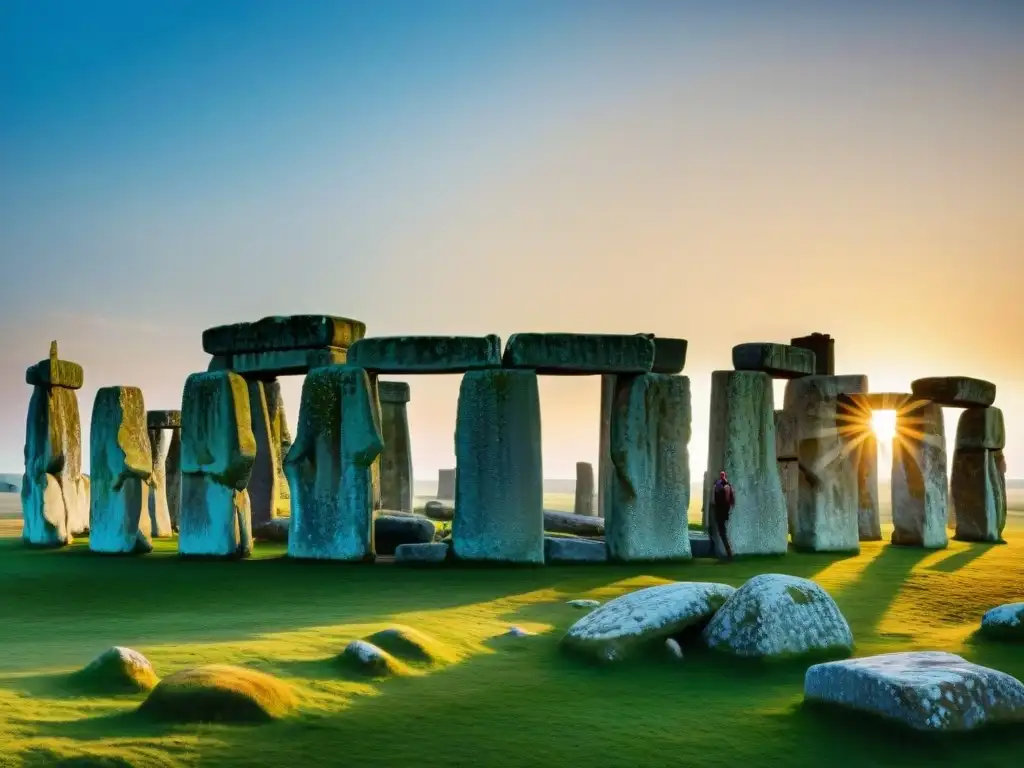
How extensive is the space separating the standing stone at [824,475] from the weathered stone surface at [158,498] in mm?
9807

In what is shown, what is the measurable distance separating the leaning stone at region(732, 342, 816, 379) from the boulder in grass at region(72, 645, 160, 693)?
10680 mm

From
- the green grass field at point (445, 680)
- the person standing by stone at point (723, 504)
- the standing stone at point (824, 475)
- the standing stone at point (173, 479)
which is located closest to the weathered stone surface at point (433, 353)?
the green grass field at point (445, 680)

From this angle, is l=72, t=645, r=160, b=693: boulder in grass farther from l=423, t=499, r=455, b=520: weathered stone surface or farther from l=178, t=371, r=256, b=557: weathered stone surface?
l=423, t=499, r=455, b=520: weathered stone surface

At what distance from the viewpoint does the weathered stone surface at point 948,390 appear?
17.6m

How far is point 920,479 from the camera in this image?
677 inches

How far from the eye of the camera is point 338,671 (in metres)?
6.32

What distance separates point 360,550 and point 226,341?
565 centimetres

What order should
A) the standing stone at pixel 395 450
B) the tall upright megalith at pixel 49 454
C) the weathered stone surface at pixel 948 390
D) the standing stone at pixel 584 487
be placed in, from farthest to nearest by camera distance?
the standing stone at pixel 584 487 → the standing stone at pixel 395 450 → the weathered stone surface at pixel 948 390 → the tall upright megalith at pixel 49 454

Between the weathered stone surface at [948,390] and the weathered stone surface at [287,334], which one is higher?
the weathered stone surface at [287,334]

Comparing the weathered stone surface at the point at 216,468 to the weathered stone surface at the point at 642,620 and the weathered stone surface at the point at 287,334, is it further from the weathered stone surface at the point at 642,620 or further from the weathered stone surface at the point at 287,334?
the weathered stone surface at the point at 642,620

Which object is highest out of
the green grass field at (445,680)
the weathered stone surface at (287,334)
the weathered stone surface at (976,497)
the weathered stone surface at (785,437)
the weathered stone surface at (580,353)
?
the weathered stone surface at (287,334)

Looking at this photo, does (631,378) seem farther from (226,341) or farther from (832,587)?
(226,341)

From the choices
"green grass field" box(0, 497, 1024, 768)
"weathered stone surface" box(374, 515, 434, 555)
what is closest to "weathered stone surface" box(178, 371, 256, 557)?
"green grass field" box(0, 497, 1024, 768)

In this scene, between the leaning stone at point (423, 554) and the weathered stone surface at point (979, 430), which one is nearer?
the leaning stone at point (423, 554)
